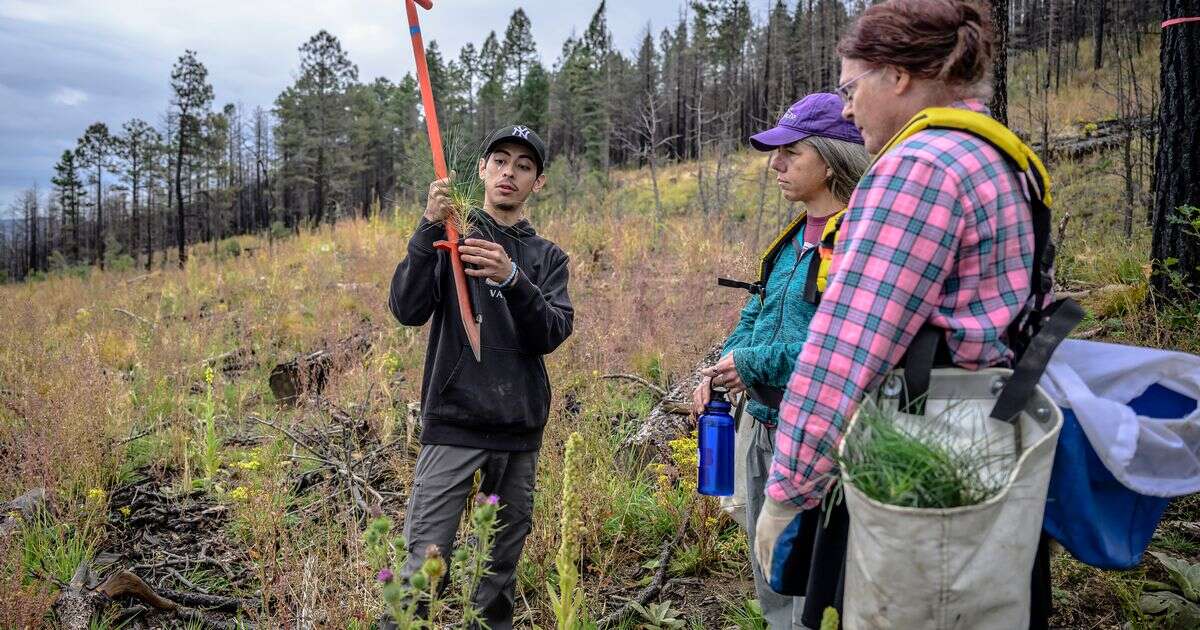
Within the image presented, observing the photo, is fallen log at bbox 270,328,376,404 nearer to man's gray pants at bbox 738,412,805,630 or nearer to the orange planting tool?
the orange planting tool

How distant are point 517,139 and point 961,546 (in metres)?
2.00

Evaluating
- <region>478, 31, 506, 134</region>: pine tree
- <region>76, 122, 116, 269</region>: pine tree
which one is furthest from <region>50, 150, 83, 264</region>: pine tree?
<region>478, 31, 506, 134</region>: pine tree

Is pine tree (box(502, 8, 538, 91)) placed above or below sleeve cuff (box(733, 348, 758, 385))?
above

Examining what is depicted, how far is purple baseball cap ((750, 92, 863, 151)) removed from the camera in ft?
6.51

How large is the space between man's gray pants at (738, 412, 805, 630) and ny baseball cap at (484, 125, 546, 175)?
1293 mm

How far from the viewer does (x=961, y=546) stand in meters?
1.06

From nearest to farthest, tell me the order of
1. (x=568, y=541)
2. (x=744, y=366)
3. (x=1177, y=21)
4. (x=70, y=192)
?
1. (x=568, y=541)
2. (x=744, y=366)
3. (x=1177, y=21)
4. (x=70, y=192)

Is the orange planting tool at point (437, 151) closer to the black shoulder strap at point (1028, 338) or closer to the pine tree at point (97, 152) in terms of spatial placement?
the black shoulder strap at point (1028, 338)

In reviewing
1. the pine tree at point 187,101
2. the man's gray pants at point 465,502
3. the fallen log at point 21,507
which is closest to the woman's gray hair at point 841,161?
the man's gray pants at point 465,502

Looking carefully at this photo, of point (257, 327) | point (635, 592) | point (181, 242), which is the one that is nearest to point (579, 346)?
point (635, 592)

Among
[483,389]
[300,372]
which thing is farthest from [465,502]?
[300,372]

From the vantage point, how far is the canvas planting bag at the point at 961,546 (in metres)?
1.06

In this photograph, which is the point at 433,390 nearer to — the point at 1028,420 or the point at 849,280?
the point at 849,280

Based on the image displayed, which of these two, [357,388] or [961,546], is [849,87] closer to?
[961,546]
